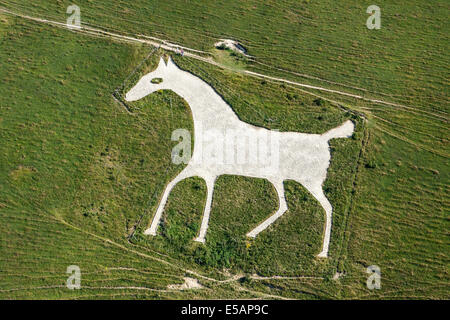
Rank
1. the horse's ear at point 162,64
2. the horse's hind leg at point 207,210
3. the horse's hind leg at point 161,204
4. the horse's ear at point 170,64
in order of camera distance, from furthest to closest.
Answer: the horse's ear at point 170,64
the horse's ear at point 162,64
the horse's hind leg at point 161,204
the horse's hind leg at point 207,210

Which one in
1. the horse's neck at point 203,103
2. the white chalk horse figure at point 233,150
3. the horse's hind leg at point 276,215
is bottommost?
the horse's hind leg at point 276,215

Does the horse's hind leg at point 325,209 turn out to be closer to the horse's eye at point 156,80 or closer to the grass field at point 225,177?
the grass field at point 225,177

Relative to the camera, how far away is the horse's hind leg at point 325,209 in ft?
67.0

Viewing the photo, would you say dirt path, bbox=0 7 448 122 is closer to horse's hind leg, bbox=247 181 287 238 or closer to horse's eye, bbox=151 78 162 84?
horse's eye, bbox=151 78 162 84

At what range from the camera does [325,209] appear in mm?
20812

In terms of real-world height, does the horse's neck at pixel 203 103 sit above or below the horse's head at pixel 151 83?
below

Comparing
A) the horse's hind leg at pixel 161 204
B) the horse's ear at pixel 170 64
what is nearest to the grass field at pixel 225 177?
the horse's hind leg at pixel 161 204

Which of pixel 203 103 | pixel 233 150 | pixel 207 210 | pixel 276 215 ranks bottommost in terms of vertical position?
pixel 276 215

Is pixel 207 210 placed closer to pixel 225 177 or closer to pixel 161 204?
pixel 225 177

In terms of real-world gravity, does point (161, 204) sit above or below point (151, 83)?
below

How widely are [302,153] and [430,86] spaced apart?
11896mm

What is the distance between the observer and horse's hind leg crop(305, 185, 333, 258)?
67.0ft

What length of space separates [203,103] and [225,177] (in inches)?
208

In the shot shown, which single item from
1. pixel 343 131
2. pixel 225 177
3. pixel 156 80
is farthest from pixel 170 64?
pixel 343 131
